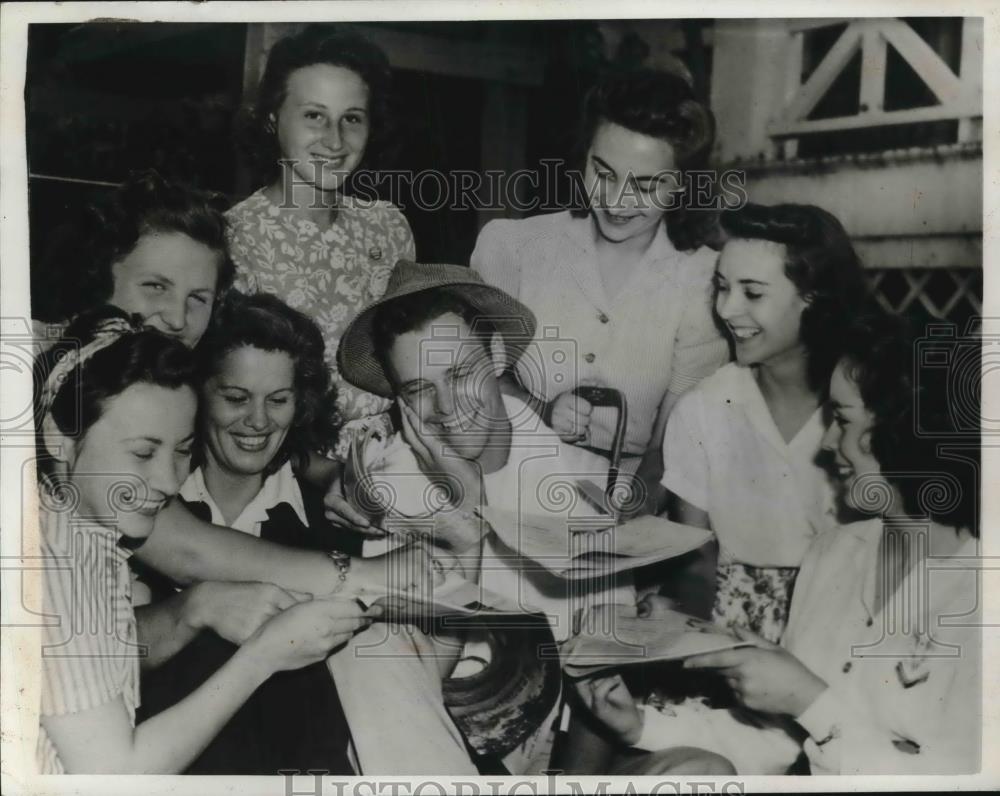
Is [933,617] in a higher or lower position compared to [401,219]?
lower

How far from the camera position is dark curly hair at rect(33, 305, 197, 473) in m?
2.45

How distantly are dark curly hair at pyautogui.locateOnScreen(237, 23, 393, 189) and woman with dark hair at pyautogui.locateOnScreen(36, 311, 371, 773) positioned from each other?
0.54m

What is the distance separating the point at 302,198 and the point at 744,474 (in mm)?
1340

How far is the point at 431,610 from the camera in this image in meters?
2.50

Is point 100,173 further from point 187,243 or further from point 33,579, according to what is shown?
point 33,579

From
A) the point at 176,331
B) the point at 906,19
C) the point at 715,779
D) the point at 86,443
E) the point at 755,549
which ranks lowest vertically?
the point at 715,779

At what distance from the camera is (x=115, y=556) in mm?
2496

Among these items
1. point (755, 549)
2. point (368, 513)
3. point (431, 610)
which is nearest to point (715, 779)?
point (755, 549)

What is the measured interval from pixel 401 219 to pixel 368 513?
759mm

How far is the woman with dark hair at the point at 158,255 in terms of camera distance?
2.46 metres

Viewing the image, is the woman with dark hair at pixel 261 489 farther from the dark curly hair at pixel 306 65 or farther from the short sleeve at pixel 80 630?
the dark curly hair at pixel 306 65

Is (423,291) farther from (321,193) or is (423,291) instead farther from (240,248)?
(240,248)

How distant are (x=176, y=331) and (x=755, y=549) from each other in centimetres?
158

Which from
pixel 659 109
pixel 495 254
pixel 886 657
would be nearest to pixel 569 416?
pixel 495 254
